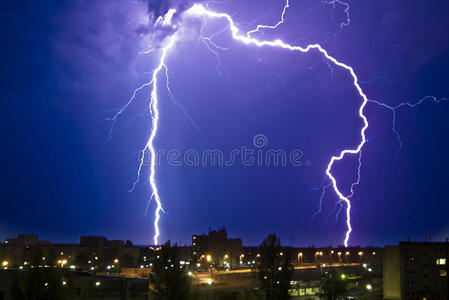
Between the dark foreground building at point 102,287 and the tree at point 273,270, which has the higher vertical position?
the tree at point 273,270

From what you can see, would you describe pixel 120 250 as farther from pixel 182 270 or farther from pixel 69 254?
pixel 182 270

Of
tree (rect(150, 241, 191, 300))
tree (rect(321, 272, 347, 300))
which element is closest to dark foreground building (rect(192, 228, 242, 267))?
tree (rect(321, 272, 347, 300))

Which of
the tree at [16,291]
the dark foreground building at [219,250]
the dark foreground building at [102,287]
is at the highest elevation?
the tree at [16,291]

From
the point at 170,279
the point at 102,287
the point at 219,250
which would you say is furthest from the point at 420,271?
the point at 219,250

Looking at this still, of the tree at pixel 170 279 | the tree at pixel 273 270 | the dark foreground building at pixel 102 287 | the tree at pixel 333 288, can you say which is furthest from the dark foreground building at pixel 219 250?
the tree at pixel 170 279

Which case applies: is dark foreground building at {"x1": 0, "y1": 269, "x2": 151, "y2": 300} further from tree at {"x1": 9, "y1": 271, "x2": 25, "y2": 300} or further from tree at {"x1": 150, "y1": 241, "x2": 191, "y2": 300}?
tree at {"x1": 150, "y1": 241, "x2": 191, "y2": 300}

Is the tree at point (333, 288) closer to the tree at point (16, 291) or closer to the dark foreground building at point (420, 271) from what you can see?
the dark foreground building at point (420, 271)

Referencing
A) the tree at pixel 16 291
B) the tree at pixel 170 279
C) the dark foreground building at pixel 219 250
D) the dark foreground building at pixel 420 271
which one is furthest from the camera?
the dark foreground building at pixel 219 250

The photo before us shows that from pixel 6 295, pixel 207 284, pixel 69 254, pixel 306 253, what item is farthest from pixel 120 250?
pixel 6 295
